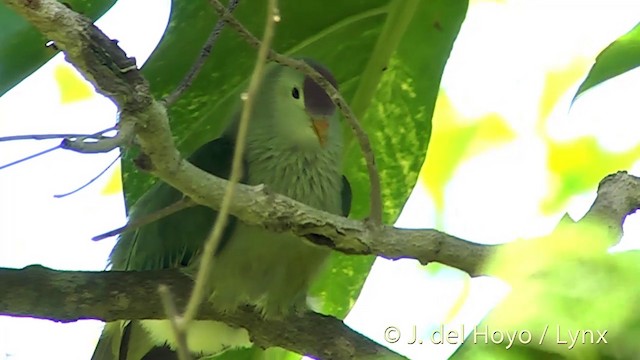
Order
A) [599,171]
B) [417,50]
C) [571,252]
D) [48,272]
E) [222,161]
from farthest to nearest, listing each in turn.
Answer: [599,171] < [417,50] < [222,161] < [48,272] < [571,252]

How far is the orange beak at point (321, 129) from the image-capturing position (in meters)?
1.39

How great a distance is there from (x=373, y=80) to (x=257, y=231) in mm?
402

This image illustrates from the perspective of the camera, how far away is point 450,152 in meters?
2.38

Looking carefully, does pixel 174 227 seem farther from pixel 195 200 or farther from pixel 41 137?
pixel 41 137

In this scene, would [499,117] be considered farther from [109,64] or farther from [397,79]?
[109,64]

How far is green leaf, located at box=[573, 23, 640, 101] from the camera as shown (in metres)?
1.08

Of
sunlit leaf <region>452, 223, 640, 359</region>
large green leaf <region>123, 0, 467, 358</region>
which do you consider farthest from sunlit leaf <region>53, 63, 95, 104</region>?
sunlit leaf <region>452, 223, 640, 359</region>

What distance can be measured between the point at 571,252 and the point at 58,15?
0.45m

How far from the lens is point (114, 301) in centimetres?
119

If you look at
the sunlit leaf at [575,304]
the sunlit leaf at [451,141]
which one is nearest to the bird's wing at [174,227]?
the sunlit leaf at [575,304]

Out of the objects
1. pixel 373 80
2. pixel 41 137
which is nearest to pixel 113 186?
pixel 373 80

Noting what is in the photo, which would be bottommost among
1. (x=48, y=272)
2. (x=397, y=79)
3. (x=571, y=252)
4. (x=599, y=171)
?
(x=571, y=252)

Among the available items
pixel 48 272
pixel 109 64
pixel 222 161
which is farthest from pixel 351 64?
pixel 109 64

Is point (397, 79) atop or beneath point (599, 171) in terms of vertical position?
beneath
